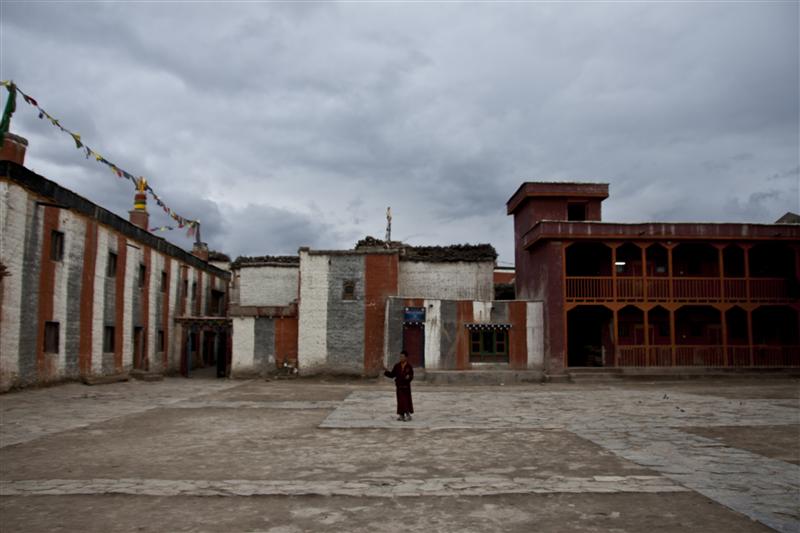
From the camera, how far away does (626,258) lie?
2662cm

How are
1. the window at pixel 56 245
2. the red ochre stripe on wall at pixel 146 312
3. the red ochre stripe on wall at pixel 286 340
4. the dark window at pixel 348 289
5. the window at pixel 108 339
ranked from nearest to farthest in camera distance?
the window at pixel 56 245 < the window at pixel 108 339 < the red ochre stripe on wall at pixel 146 312 < the red ochre stripe on wall at pixel 286 340 < the dark window at pixel 348 289

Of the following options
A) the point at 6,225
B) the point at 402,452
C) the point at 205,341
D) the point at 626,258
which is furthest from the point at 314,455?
the point at 205,341

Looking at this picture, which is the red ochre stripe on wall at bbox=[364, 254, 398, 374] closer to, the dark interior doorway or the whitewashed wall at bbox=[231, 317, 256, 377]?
the whitewashed wall at bbox=[231, 317, 256, 377]

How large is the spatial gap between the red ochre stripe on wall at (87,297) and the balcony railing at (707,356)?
68.7 feet

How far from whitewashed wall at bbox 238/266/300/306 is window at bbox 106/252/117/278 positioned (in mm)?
9153

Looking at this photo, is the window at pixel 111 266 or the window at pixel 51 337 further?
the window at pixel 111 266

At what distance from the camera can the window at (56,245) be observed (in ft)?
62.9

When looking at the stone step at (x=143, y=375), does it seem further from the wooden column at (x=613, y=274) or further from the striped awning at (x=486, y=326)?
the wooden column at (x=613, y=274)

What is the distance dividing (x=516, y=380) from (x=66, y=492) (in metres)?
19.7

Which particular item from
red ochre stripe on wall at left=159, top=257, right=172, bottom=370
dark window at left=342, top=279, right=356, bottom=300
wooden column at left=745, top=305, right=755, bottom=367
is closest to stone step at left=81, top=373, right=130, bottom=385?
red ochre stripe on wall at left=159, top=257, right=172, bottom=370

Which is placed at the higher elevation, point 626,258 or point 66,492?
point 626,258

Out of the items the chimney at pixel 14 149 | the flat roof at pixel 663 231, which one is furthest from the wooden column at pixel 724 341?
the chimney at pixel 14 149

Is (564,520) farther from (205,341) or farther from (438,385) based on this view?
(205,341)

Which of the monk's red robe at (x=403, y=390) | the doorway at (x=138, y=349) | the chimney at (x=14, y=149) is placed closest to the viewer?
the monk's red robe at (x=403, y=390)
